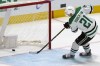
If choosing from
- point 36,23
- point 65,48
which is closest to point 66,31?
point 36,23

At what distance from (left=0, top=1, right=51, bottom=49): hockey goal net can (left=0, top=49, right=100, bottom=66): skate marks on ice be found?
0.28 m

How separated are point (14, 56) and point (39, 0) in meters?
0.71

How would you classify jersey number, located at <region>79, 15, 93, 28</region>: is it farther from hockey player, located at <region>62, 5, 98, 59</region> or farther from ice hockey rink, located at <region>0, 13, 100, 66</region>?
ice hockey rink, located at <region>0, 13, 100, 66</region>

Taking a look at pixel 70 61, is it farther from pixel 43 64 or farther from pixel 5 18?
pixel 5 18

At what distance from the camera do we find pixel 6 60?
440cm

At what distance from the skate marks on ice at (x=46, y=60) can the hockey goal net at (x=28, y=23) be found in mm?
284

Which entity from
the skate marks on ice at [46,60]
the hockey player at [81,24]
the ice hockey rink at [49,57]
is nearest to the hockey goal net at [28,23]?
the ice hockey rink at [49,57]

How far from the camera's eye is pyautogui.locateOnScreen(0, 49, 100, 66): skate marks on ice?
167 inches

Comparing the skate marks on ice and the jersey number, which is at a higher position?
the jersey number

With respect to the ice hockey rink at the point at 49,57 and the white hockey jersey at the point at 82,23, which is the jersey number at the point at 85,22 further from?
the ice hockey rink at the point at 49,57

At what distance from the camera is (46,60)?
4.38 meters

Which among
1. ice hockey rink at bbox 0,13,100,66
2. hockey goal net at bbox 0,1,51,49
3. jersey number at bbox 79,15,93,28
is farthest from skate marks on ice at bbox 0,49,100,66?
jersey number at bbox 79,15,93,28

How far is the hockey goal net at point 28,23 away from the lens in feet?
15.8

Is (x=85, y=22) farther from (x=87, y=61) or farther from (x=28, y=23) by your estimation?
→ (x=28, y=23)
